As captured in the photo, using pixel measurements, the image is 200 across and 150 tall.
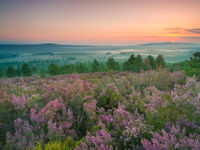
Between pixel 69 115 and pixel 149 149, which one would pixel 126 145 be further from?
pixel 69 115

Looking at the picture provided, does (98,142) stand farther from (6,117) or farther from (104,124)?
(6,117)

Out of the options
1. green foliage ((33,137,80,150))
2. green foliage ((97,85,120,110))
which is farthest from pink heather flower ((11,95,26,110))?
green foliage ((97,85,120,110))

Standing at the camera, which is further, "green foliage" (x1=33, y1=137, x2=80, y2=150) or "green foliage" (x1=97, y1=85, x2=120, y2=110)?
"green foliage" (x1=97, y1=85, x2=120, y2=110)

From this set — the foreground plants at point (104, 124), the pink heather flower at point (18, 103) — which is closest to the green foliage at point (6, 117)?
the foreground plants at point (104, 124)

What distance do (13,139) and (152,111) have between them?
2598 millimetres

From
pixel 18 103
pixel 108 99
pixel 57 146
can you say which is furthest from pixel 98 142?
pixel 108 99

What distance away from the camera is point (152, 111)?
111 inches

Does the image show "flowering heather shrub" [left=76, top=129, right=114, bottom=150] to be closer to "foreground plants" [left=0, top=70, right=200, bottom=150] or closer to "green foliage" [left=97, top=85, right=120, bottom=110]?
"foreground plants" [left=0, top=70, right=200, bottom=150]

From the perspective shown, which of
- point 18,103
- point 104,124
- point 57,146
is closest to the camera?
point 57,146

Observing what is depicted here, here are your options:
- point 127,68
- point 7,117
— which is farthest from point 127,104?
point 127,68

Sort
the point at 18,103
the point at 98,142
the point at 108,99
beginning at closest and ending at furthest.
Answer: the point at 98,142 < the point at 18,103 < the point at 108,99

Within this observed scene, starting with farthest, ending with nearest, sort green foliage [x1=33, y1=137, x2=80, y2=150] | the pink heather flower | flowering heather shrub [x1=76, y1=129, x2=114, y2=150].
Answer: the pink heather flower < green foliage [x1=33, y1=137, x2=80, y2=150] < flowering heather shrub [x1=76, y1=129, x2=114, y2=150]

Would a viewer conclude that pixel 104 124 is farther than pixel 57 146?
Yes

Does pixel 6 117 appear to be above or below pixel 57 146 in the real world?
below
